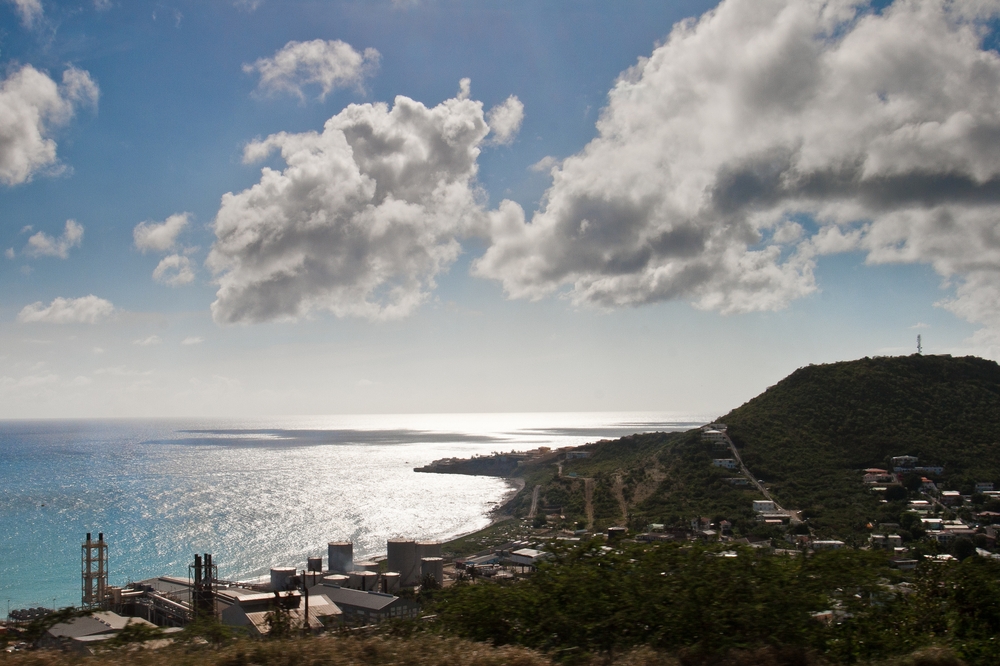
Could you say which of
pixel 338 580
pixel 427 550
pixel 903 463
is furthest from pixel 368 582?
pixel 903 463

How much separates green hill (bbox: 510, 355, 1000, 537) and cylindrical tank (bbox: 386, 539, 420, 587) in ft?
44.5

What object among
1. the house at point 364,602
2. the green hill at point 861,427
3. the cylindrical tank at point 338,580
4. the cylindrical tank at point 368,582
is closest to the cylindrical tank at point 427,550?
the cylindrical tank at point 368,582

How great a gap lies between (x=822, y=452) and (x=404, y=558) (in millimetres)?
29665

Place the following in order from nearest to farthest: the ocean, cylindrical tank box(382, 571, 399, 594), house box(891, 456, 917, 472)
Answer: cylindrical tank box(382, 571, 399, 594)
house box(891, 456, 917, 472)
the ocean

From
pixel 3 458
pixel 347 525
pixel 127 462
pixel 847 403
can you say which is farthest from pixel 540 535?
pixel 3 458

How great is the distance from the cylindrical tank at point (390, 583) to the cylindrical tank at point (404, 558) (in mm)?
1692

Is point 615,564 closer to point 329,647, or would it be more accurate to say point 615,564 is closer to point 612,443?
point 329,647

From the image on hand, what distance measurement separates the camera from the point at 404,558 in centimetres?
2950

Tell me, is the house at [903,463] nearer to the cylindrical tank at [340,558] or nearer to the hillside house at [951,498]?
the hillside house at [951,498]

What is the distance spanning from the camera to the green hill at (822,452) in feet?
122

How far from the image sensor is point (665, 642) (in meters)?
5.47

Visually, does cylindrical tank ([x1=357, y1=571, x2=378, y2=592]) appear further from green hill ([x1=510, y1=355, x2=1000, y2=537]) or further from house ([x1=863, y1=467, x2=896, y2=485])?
house ([x1=863, y1=467, x2=896, y2=485])

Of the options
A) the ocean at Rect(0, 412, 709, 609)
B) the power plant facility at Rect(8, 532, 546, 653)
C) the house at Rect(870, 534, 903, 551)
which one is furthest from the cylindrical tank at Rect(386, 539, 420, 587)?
the house at Rect(870, 534, 903, 551)

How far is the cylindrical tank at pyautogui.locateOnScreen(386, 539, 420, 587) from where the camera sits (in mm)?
28516
